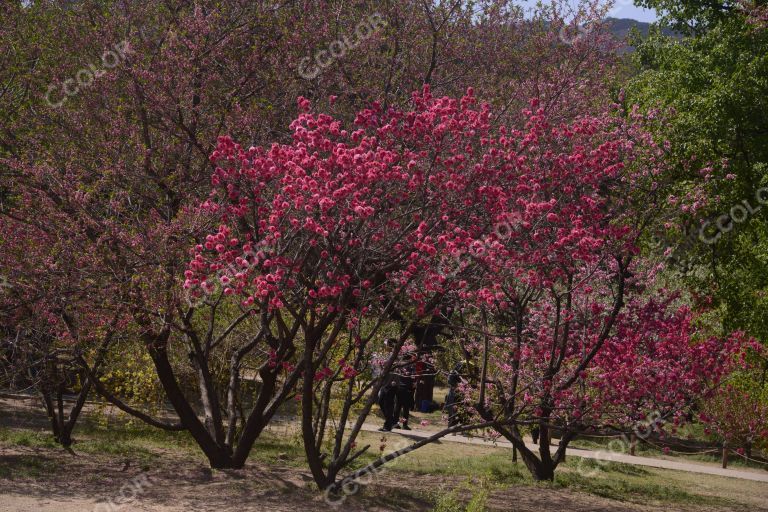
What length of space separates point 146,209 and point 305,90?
2889mm

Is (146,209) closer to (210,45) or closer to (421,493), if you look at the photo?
(210,45)

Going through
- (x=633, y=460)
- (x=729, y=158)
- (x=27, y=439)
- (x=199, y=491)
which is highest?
(x=729, y=158)

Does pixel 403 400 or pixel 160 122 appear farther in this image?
pixel 403 400

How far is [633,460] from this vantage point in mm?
16750

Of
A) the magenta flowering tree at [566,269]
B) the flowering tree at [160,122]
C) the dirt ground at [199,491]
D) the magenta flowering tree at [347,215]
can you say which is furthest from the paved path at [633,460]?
the magenta flowering tree at [347,215]

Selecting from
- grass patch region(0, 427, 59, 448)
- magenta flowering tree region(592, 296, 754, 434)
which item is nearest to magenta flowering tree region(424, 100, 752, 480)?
magenta flowering tree region(592, 296, 754, 434)

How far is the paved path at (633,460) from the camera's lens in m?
16.1

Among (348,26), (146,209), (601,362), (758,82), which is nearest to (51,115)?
(146,209)

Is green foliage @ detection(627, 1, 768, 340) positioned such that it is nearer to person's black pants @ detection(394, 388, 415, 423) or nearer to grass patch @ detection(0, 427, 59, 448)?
person's black pants @ detection(394, 388, 415, 423)

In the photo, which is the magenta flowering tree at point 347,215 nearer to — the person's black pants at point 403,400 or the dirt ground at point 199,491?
the dirt ground at point 199,491

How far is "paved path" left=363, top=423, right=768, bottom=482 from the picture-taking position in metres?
16.1

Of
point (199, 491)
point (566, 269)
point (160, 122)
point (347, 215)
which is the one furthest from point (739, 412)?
point (160, 122)

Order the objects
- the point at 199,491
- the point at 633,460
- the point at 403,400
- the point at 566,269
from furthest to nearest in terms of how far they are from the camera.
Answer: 1. the point at 403,400
2. the point at 633,460
3. the point at 199,491
4. the point at 566,269

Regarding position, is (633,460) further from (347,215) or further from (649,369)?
(347,215)
